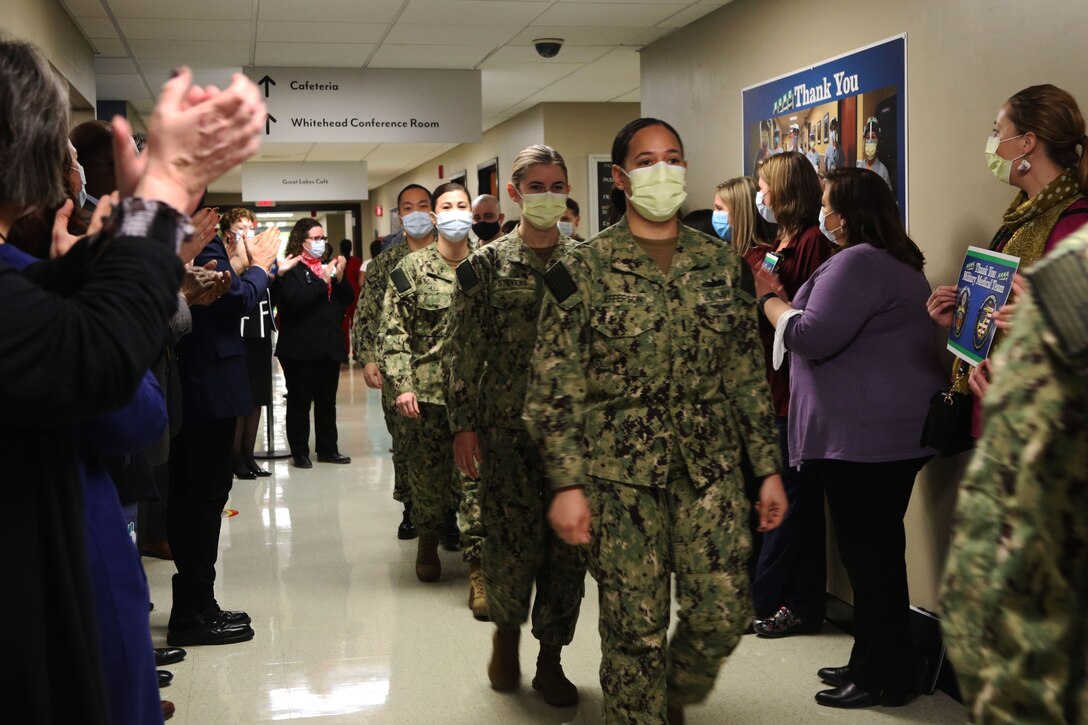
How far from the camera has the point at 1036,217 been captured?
2.85 metres

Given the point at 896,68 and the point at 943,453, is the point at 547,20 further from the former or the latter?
the point at 943,453

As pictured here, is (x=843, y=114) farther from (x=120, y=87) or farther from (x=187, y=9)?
(x=120, y=87)

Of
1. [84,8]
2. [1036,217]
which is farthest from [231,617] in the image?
[84,8]

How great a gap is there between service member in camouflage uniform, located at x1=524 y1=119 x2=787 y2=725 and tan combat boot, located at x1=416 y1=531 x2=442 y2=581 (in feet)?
7.60

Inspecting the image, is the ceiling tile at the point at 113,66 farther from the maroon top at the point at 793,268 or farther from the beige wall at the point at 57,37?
the maroon top at the point at 793,268

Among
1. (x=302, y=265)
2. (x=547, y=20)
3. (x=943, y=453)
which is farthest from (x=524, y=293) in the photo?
(x=302, y=265)

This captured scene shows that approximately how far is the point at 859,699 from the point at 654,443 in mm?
1400

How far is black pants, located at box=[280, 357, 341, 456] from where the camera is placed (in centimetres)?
777

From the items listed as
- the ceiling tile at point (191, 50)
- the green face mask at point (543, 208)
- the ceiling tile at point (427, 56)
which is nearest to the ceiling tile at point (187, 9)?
the ceiling tile at point (191, 50)

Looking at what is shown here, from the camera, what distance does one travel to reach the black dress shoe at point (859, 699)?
10.9 ft

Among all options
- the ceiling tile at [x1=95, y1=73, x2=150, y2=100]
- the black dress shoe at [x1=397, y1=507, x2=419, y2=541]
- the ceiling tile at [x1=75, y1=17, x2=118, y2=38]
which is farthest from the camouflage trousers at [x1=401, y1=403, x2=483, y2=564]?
the ceiling tile at [x1=95, y1=73, x2=150, y2=100]

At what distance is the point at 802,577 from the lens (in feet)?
13.3

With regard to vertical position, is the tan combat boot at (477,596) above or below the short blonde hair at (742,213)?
below

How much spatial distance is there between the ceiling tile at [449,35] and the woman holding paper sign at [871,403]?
11.9ft
